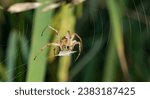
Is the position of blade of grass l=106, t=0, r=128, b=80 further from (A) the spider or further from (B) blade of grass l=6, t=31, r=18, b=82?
(B) blade of grass l=6, t=31, r=18, b=82

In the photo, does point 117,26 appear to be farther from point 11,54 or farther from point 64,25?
point 11,54

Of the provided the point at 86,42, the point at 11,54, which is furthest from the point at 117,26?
the point at 11,54

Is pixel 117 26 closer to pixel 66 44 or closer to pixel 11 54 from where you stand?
pixel 66 44

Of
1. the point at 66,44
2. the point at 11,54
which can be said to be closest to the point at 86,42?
the point at 66,44

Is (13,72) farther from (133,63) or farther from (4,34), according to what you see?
(133,63)

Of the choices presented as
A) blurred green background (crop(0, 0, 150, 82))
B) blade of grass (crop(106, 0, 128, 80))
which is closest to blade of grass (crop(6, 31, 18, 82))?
blurred green background (crop(0, 0, 150, 82))

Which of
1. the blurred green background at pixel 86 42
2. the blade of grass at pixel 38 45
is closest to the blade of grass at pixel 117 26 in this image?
the blurred green background at pixel 86 42

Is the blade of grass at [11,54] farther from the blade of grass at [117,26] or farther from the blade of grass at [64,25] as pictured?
the blade of grass at [117,26]
